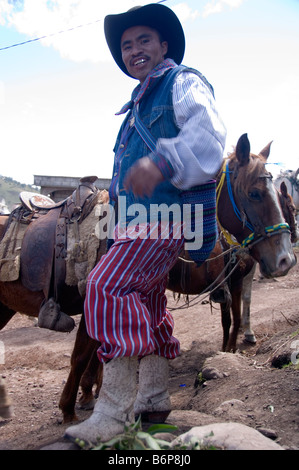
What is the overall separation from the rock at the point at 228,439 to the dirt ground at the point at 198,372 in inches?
13.8

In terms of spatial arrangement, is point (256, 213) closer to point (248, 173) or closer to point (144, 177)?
point (248, 173)

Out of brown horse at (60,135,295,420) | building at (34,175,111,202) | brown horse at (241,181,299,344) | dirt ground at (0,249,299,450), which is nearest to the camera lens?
dirt ground at (0,249,299,450)

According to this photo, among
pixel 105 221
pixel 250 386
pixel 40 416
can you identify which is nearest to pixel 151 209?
pixel 105 221

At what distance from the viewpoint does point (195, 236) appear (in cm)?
230

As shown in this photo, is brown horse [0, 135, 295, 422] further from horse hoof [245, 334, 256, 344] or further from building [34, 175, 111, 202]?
building [34, 175, 111, 202]

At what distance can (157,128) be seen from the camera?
223 cm

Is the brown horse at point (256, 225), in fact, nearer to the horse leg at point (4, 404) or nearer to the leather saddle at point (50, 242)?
the leather saddle at point (50, 242)

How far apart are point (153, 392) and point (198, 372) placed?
6.19ft

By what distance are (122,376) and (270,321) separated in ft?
17.1

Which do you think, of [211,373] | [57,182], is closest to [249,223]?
[211,373]

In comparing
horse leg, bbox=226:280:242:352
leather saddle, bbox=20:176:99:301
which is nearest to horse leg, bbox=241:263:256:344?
horse leg, bbox=226:280:242:352

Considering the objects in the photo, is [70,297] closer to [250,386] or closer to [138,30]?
[250,386]

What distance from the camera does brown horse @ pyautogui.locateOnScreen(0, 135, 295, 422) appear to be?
3174mm

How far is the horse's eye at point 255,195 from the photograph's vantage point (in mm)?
3369
